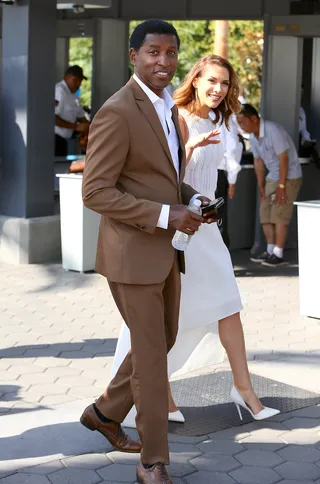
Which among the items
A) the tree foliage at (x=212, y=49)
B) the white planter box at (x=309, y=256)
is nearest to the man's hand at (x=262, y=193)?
the white planter box at (x=309, y=256)

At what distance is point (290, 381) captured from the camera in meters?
5.84

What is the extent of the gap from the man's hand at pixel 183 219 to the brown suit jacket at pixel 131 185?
2.5 inches

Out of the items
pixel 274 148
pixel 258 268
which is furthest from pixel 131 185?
pixel 274 148

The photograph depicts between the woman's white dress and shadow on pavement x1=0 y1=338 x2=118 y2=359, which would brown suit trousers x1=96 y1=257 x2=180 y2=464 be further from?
shadow on pavement x1=0 y1=338 x2=118 y2=359

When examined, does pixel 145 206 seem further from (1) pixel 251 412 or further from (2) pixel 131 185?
(1) pixel 251 412

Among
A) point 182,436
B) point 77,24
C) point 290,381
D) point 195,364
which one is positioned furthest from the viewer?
point 77,24

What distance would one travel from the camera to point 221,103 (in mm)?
5090

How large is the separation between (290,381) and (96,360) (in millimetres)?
1304

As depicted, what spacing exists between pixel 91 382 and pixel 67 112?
845cm

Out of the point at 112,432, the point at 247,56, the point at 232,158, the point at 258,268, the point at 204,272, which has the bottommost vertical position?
the point at 258,268

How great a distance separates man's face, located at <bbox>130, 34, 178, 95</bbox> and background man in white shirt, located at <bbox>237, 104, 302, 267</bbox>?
258 inches

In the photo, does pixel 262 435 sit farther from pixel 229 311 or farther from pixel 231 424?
pixel 229 311

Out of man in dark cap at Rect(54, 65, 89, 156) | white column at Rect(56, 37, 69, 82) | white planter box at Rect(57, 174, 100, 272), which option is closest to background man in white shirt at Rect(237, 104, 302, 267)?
white planter box at Rect(57, 174, 100, 272)

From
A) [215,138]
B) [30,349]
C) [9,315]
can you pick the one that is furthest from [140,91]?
[9,315]
